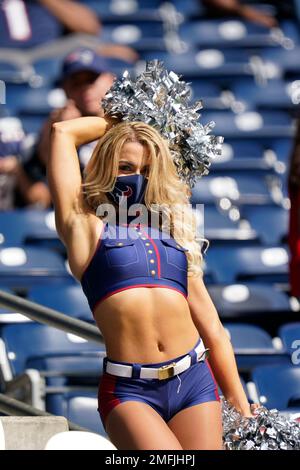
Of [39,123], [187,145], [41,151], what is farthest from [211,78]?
[187,145]

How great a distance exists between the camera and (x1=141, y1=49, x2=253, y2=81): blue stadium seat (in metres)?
7.79

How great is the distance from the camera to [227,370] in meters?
3.26

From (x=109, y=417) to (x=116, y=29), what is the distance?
5747 mm

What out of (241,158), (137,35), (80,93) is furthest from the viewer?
(137,35)

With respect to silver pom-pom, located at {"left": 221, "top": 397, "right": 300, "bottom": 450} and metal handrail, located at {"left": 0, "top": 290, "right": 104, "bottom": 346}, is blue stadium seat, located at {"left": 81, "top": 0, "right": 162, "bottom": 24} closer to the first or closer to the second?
metal handrail, located at {"left": 0, "top": 290, "right": 104, "bottom": 346}

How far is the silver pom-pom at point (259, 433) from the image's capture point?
10.4 ft

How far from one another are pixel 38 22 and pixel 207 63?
1294 mm

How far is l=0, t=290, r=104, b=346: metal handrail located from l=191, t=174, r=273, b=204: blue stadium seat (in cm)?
256

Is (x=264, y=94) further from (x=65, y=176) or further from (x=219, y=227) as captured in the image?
(x=65, y=176)

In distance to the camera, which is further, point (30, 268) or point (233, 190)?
point (233, 190)

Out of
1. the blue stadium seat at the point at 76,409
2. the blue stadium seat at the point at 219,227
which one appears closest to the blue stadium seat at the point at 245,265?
the blue stadium seat at the point at 219,227

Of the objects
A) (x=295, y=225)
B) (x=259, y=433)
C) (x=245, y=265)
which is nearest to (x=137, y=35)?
(x=245, y=265)

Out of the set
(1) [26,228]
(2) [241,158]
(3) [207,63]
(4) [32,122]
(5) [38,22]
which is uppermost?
(5) [38,22]

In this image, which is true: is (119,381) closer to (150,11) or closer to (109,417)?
(109,417)
